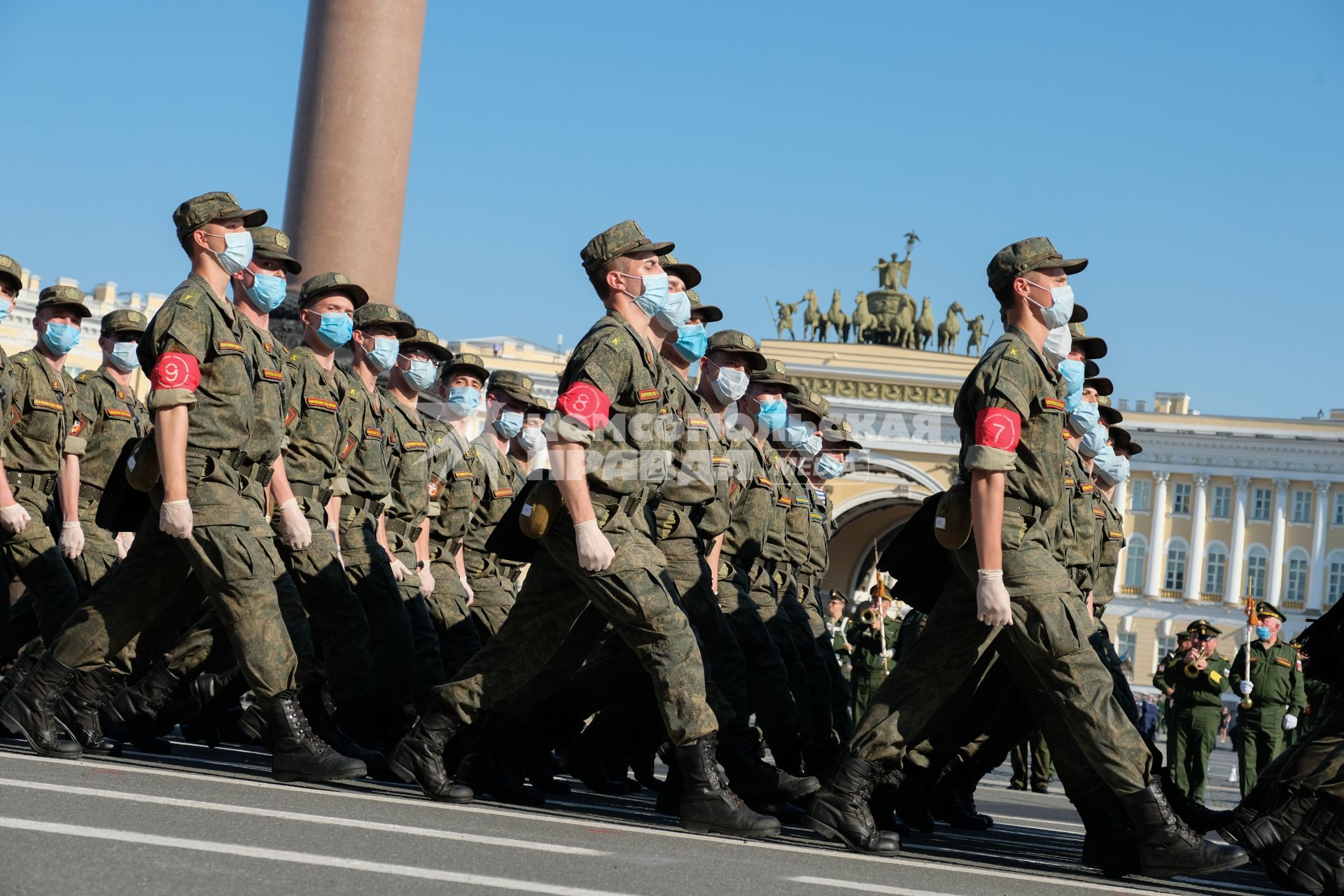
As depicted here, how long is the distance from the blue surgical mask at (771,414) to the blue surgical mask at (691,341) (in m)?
2.02

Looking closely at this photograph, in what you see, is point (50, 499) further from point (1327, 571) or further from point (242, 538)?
point (1327, 571)

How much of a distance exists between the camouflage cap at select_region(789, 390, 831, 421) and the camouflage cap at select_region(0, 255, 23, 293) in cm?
458

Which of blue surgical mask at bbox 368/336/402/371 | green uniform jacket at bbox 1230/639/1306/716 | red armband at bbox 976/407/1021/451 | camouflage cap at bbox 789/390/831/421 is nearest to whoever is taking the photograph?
red armband at bbox 976/407/1021/451

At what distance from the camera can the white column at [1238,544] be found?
70.1 meters

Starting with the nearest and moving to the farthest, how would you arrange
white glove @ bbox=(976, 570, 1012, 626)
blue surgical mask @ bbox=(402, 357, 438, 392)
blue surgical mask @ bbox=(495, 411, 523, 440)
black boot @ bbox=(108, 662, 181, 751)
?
1. white glove @ bbox=(976, 570, 1012, 626)
2. black boot @ bbox=(108, 662, 181, 751)
3. blue surgical mask @ bbox=(402, 357, 438, 392)
4. blue surgical mask @ bbox=(495, 411, 523, 440)

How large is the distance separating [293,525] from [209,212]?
1382 millimetres

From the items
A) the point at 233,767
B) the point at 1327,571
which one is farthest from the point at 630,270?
the point at 1327,571

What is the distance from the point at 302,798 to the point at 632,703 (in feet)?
7.48

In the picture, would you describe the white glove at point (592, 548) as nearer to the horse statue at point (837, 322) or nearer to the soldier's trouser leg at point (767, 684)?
the soldier's trouser leg at point (767, 684)

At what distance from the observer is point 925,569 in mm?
6742

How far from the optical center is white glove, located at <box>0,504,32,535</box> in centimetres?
816

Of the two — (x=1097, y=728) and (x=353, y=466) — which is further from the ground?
(x=353, y=466)

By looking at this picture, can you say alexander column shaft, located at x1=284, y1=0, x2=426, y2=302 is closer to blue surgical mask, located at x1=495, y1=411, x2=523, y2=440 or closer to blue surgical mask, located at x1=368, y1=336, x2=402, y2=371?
blue surgical mask, located at x1=495, y1=411, x2=523, y2=440

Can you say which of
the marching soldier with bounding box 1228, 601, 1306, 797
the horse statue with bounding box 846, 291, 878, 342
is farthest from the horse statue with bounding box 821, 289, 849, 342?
the marching soldier with bounding box 1228, 601, 1306, 797
